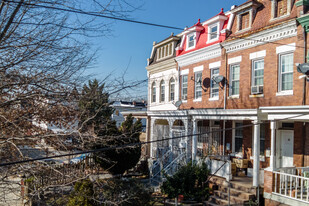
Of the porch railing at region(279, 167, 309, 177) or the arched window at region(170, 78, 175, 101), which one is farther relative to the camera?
the arched window at region(170, 78, 175, 101)

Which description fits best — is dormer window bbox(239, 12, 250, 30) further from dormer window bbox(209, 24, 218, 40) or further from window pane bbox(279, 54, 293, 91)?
window pane bbox(279, 54, 293, 91)

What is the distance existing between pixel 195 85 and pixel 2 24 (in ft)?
43.5

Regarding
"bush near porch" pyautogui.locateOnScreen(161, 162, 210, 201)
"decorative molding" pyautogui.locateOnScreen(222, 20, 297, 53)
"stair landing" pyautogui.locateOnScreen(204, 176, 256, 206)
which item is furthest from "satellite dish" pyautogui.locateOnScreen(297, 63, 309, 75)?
"bush near porch" pyautogui.locateOnScreen(161, 162, 210, 201)

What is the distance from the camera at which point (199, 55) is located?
59.1 ft

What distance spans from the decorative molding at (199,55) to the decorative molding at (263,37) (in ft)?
2.42

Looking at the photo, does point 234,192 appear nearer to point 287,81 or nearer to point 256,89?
point 256,89

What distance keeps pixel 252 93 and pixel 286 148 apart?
2.84 meters

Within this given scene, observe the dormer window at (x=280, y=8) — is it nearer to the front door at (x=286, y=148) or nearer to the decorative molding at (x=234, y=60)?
the decorative molding at (x=234, y=60)

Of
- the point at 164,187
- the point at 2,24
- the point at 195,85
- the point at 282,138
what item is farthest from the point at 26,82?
the point at 195,85

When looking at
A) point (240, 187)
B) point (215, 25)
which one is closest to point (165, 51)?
point (215, 25)

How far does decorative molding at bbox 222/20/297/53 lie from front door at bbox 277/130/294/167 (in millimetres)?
4106

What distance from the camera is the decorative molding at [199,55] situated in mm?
16539

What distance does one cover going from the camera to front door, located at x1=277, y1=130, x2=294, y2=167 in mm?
13141

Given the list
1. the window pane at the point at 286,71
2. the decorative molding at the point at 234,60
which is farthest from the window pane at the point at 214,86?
the window pane at the point at 286,71
